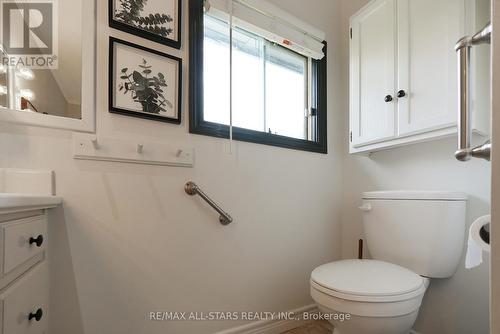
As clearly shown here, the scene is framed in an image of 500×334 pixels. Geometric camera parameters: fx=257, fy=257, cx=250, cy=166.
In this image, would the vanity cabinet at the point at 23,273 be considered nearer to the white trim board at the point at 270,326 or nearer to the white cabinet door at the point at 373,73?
the white trim board at the point at 270,326

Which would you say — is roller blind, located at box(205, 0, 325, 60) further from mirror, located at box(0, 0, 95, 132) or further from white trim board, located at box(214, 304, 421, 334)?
white trim board, located at box(214, 304, 421, 334)

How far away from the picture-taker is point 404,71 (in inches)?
47.8

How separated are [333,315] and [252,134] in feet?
2.90

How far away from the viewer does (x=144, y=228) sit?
1055mm

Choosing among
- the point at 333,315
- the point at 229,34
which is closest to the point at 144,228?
the point at 333,315

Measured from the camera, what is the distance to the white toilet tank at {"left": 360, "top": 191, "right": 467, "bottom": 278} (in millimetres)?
1102

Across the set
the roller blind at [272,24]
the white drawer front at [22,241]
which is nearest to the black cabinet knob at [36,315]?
the white drawer front at [22,241]

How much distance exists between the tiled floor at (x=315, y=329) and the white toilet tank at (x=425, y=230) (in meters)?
0.54

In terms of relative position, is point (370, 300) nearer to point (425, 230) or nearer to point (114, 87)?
point (425, 230)

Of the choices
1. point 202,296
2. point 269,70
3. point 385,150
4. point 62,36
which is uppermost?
point 269,70

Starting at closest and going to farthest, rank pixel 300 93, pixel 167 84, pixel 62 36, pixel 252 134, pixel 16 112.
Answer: pixel 16 112, pixel 62 36, pixel 167 84, pixel 252 134, pixel 300 93

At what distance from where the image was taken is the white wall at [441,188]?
1109mm

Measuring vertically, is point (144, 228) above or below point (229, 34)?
below

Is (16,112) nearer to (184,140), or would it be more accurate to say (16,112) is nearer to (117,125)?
(117,125)
